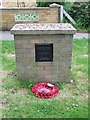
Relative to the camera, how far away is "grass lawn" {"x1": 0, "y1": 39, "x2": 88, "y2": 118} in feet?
12.2

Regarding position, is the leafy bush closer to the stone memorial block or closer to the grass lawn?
the grass lawn

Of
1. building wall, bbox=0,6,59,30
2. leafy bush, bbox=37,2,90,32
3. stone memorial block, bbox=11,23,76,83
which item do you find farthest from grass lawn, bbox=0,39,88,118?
leafy bush, bbox=37,2,90,32

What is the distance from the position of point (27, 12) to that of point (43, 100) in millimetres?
6103

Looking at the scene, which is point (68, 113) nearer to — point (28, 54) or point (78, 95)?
point (78, 95)

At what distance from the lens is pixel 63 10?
1000 cm

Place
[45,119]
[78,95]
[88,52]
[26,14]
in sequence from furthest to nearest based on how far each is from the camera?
[26,14]
[88,52]
[78,95]
[45,119]

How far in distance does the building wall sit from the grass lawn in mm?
4641

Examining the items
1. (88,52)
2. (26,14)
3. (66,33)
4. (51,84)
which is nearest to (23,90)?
(51,84)

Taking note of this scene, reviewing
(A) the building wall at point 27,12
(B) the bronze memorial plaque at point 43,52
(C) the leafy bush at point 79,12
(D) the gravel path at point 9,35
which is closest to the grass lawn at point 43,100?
(B) the bronze memorial plaque at point 43,52

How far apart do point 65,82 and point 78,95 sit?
0.49 metres

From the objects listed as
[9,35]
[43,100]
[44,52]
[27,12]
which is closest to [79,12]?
[27,12]

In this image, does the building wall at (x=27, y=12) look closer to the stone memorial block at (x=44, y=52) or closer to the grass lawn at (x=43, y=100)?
the grass lawn at (x=43, y=100)

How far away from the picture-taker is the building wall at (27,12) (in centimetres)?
972

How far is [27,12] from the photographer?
9719 mm
